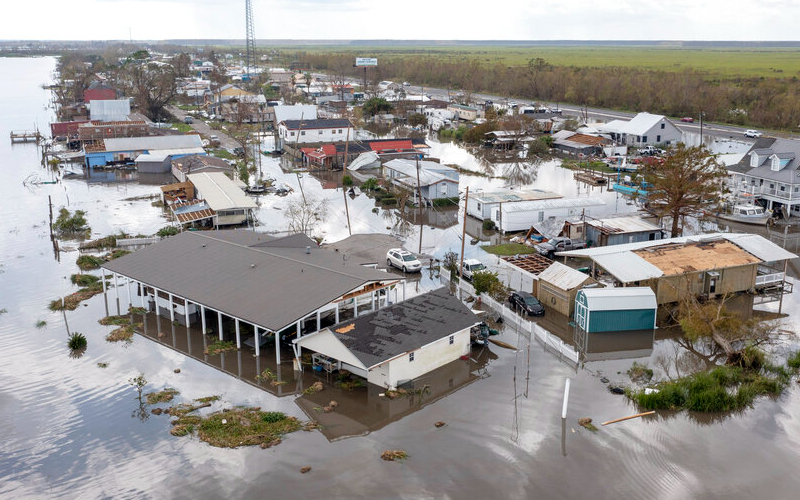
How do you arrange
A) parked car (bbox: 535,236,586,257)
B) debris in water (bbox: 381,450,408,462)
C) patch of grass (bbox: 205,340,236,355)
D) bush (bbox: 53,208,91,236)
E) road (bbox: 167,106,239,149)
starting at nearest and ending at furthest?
debris in water (bbox: 381,450,408,462)
patch of grass (bbox: 205,340,236,355)
parked car (bbox: 535,236,586,257)
bush (bbox: 53,208,91,236)
road (bbox: 167,106,239,149)

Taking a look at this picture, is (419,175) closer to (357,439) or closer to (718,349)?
(718,349)

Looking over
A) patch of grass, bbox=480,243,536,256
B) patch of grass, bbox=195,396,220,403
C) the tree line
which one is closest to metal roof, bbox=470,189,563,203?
patch of grass, bbox=480,243,536,256

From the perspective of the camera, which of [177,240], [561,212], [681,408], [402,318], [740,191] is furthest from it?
[740,191]

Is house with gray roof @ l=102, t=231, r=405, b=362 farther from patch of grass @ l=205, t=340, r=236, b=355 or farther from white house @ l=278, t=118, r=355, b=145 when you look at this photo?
white house @ l=278, t=118, r=355, b=145

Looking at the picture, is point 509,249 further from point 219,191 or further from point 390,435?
point 219,191

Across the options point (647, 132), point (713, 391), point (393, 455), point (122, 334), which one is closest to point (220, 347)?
point (122, 334)

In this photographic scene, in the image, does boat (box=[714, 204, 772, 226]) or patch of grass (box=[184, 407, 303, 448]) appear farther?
boat (box=[714, 204, 772, 226])

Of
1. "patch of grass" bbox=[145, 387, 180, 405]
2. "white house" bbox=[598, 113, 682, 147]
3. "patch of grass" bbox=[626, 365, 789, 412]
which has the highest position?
"white house" bbox=[598, 113, 682, 147]

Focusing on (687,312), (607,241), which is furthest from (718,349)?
(607,241)
